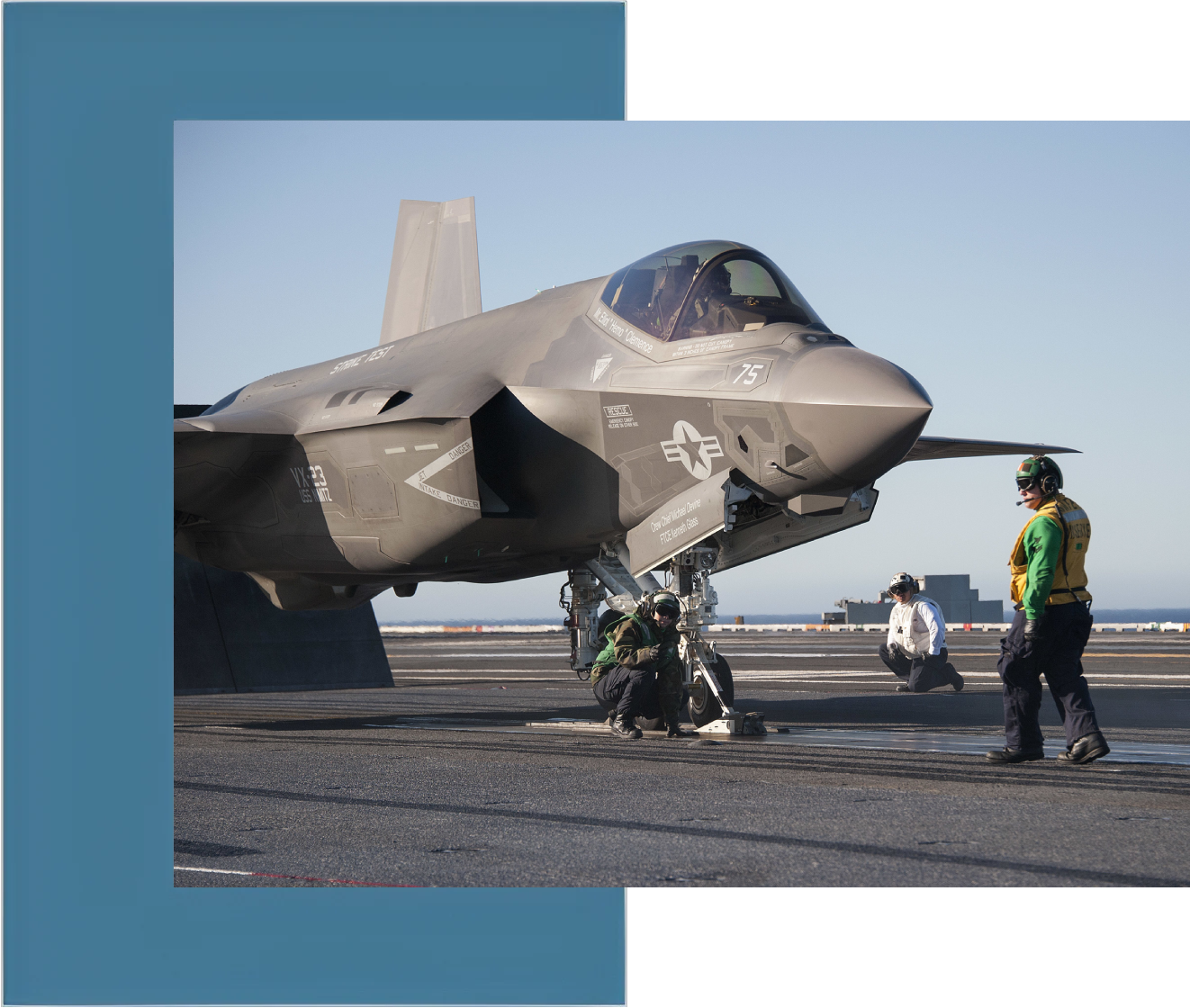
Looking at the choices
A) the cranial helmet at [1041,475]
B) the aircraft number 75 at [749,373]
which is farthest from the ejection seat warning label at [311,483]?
the cranial helmet at [1041,475]

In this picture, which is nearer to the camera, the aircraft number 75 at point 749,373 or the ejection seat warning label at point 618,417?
the aircraft number 75 at point 749,373

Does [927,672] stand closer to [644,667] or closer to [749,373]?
[644,667]

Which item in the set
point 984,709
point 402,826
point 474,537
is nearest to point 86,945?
point 402,826

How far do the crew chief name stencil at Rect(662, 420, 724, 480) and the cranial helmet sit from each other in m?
2.46

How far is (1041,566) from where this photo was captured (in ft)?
26.6

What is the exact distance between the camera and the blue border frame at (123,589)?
18.0 ft

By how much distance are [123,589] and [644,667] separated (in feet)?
18.0

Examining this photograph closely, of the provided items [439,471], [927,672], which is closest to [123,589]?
[439,471]

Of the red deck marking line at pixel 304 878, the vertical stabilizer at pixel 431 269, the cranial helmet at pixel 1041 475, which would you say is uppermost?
the vertical stabilizer at pixel 431 269

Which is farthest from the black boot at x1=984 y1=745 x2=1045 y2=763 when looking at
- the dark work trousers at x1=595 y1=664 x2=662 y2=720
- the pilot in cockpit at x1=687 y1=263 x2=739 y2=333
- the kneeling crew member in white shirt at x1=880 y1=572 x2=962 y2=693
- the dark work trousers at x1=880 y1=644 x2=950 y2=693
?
the dark work trousers at x1=880 y1=644 x2=950 y2=693

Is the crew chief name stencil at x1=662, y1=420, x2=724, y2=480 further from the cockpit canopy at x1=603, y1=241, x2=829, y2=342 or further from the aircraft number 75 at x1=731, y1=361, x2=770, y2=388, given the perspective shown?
the cockpit canopy at x1=603, y1=241, x2=829, y2=342

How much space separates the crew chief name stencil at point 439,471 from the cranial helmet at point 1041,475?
4.66 m

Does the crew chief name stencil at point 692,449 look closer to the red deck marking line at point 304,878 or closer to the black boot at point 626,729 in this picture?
the black boot at point 626,729

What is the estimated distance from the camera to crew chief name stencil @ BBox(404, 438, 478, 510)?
35.7 ft
